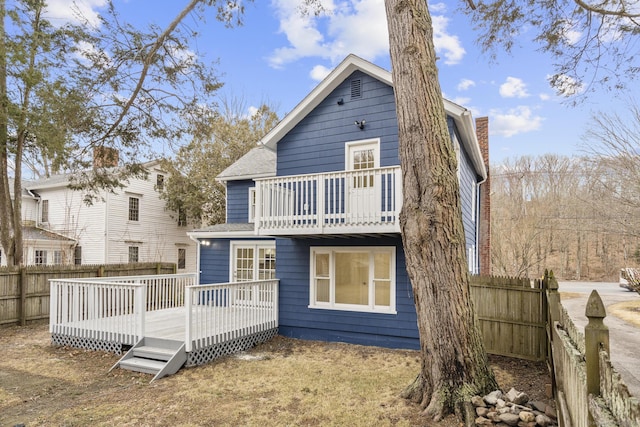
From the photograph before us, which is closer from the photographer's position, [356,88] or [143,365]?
[143,365]

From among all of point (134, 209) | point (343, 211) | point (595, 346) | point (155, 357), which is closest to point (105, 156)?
point (155, 357)

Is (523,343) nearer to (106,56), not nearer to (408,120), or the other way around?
(408,120)

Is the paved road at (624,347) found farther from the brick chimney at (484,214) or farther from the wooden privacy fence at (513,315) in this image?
the brick chimney at (484,214)

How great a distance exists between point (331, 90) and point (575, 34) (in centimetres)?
526

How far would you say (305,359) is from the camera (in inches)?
306

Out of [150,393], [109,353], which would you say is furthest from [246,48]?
[150,393]

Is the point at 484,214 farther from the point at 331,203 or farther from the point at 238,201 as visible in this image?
the point at 238,201

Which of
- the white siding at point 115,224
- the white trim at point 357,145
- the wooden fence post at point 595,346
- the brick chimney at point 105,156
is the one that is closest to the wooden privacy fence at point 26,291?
the brick chimney at point 105,156

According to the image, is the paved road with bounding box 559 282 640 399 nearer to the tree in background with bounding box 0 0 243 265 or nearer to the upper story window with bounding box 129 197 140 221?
the tree in background with bounding box 0 0 243 265

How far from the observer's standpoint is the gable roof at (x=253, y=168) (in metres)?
13.0

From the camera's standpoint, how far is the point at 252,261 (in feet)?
40.7

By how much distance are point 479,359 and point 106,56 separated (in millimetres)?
9772

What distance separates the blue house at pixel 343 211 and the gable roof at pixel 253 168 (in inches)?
106

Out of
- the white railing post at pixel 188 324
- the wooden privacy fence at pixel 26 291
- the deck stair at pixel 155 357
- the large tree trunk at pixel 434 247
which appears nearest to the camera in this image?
the large tree trunk at pixel 434 247
